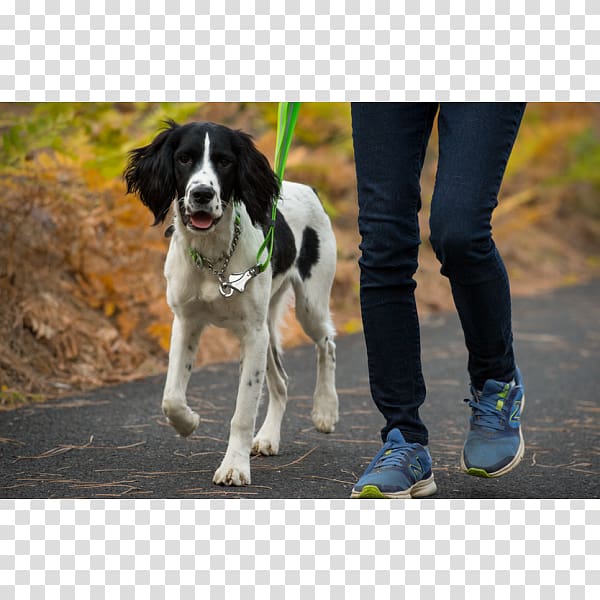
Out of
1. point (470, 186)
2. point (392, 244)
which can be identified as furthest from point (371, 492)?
point (470, 186)

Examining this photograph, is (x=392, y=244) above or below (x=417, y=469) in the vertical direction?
above

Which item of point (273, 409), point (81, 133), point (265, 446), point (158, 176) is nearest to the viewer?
point (158, 176)

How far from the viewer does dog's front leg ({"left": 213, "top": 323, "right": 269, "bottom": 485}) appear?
12.1ft

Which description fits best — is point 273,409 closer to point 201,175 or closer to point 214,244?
point 214,244

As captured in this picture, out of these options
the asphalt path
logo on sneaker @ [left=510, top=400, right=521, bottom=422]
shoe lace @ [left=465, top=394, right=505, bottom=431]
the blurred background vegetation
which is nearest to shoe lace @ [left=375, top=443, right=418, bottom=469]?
the asphalt path

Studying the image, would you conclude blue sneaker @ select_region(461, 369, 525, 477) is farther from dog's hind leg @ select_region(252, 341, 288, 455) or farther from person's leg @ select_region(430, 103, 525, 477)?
dog's hind leg @ select_region(252, 341, 288, 455)

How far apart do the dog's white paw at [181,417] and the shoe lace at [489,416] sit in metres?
1.19

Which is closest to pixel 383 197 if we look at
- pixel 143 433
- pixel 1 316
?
pixel 143 433

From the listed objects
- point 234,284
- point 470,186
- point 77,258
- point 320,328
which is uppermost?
point 77,258

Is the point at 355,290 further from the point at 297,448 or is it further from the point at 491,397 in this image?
the point at 491,397

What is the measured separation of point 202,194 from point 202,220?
120mm

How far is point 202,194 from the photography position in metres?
3.67

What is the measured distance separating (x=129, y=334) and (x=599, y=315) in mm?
5661

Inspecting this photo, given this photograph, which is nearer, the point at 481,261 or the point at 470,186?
the point at 470,186
